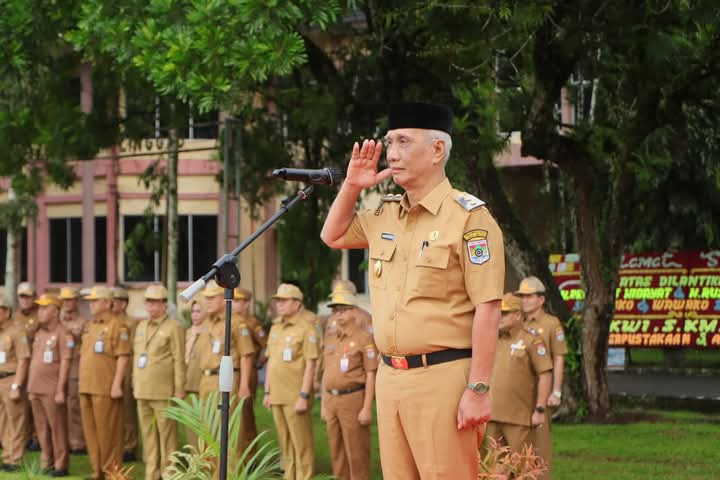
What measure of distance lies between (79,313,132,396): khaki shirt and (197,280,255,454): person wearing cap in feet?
3.12

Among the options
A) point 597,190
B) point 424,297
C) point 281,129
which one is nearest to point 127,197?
point 281,129

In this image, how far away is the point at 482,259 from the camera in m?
4.69

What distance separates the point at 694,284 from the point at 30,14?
35.1 feet

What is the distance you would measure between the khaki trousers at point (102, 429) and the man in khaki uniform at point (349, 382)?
7.70ft

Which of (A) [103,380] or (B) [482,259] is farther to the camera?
(A) [103,380]

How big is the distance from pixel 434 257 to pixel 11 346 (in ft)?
30.5

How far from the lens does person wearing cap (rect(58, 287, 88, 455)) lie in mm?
12750

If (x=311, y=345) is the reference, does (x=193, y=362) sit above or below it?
below

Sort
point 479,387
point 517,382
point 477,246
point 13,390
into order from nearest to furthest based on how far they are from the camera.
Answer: point 479,387 < point 477,246 < point 517,382 < point 13,390

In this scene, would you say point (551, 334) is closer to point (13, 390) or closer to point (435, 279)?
point (435, 279)

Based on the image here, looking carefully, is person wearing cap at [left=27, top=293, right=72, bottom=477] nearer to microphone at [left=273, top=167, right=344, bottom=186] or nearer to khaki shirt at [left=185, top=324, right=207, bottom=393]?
khaki shirt at [left=185, top=324, right=207, bottom=393]

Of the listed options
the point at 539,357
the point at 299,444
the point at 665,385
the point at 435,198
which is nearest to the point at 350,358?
the point at 299,444

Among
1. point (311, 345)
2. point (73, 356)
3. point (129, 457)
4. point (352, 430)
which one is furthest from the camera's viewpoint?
point (129, 457)

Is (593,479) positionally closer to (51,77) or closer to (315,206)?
(315,206)
